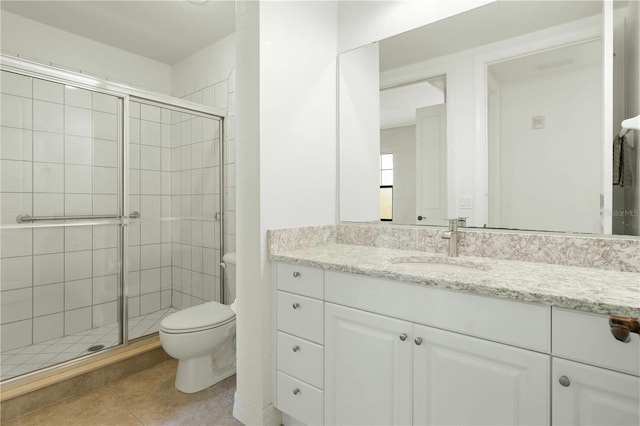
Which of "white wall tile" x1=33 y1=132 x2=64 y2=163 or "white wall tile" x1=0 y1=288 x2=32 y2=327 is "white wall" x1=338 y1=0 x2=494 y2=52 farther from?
"white wall tile" x1=0 y1=288 x2=32 y2=327

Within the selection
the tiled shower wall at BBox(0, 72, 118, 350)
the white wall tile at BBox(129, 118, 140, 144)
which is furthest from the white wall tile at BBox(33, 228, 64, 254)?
the white wall tile at BBox(129, 118, 140, 144)

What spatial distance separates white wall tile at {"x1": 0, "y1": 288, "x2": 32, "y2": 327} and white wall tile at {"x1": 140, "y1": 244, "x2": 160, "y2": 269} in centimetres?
71

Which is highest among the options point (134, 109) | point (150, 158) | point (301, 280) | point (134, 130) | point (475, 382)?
point (134, 109)

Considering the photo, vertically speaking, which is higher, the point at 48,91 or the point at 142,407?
the point at 48,91

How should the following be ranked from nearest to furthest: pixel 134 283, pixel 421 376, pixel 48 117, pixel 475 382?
pixel 475 382
pixel 421 376
pixel 48 117
pixel 134 283

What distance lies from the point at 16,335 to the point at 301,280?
2.06 meters

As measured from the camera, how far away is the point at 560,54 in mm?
1312

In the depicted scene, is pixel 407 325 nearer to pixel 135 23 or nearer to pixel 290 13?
pixel 290 13

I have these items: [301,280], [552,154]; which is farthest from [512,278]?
[301,280]

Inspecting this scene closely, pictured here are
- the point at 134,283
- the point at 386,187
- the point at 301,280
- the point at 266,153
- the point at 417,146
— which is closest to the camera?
the point at 301,280

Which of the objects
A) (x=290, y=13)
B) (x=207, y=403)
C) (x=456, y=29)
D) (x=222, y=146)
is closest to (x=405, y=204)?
(x=456, y=29)

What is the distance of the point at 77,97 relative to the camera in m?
2.29

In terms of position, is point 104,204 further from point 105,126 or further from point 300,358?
point 300,358

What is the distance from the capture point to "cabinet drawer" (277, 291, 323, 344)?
1410mm
